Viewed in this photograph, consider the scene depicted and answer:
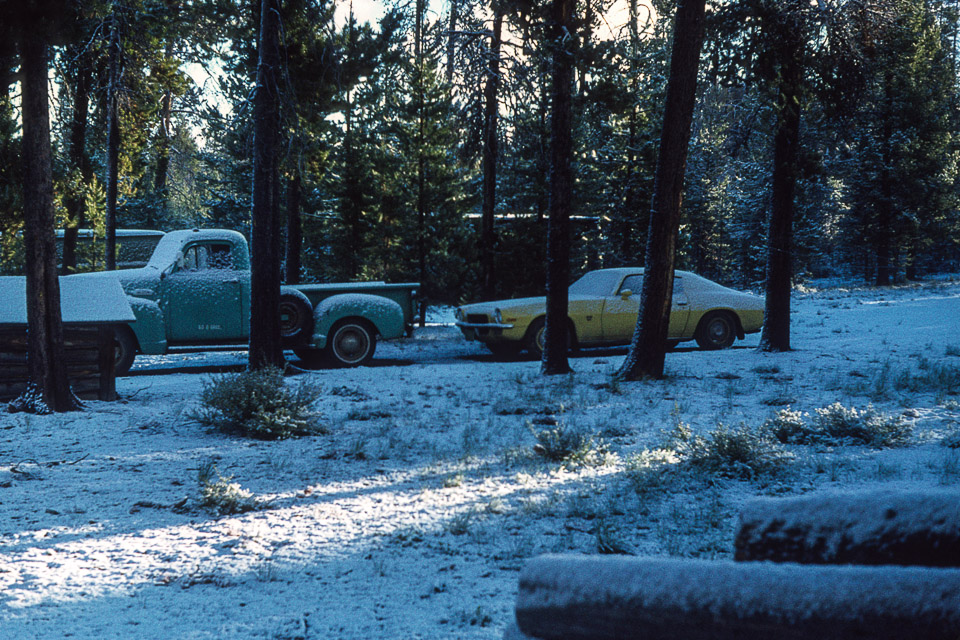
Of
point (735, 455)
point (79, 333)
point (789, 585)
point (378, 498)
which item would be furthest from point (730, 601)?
point (79, 333)

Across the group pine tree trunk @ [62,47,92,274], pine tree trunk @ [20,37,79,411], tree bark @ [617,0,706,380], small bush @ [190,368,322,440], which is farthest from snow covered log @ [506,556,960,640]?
pine tree trunk @ [62,47,92,274]

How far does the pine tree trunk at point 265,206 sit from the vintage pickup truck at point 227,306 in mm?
1178

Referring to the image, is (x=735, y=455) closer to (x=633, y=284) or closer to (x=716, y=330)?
(x=633, y=284)

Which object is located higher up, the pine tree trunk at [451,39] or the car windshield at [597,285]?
the pine tree trunk at [451,39]

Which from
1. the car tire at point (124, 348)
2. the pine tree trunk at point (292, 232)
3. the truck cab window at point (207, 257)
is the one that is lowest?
the car tire at point (124, 348)

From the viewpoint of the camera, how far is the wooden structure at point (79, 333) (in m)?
7.48

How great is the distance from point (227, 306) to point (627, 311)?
Result: 22.8 feet

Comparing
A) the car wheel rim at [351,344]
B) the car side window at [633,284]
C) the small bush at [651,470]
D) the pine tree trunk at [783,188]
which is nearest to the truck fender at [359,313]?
the car wheel rim at [351,344]

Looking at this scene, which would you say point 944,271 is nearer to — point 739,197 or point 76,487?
point 739,197

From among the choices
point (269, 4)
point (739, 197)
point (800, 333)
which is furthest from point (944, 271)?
point (269, 4)

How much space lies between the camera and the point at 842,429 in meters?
6.20

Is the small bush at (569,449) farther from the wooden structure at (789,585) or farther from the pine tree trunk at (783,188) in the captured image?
the pine tree trunk at (783,188)

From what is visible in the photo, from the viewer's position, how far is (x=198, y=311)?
37.7 ft

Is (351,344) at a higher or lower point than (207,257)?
lower
